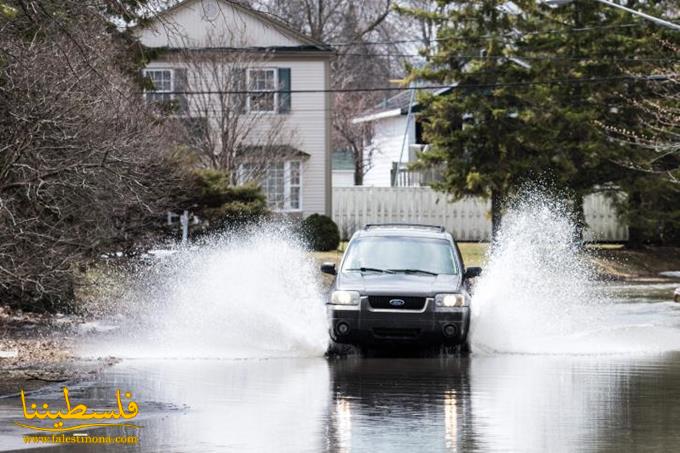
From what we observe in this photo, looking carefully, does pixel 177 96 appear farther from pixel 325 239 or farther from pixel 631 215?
pixel 631 215

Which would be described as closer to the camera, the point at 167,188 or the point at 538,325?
the point at 538,325

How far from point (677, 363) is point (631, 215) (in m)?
30.9

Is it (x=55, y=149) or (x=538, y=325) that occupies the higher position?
(x=55, y=149)

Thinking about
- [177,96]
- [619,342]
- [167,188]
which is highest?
[177,96]

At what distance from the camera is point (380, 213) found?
190 feet

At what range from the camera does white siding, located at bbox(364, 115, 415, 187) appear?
226ft

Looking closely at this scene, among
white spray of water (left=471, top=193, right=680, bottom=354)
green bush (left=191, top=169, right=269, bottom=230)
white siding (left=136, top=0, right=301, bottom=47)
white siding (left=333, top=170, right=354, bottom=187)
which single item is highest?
white siding (left=136, top=0, right=301, bottom=47)

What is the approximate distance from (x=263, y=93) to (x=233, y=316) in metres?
27.7

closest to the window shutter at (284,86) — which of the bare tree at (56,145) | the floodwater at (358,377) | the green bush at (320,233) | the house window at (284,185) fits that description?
the house window at (284,185)

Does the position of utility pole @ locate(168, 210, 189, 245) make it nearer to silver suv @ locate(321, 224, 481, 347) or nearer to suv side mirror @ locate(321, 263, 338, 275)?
suv side mirror @ locate(321, 263, 338, 275)

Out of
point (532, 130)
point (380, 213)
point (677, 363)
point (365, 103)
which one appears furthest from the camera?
point (365, 103)

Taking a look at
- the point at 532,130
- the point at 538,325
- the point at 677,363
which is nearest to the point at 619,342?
the point at 538,325

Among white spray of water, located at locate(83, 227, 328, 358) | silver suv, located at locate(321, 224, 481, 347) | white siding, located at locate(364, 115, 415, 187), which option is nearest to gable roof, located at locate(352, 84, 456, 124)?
white siding, located at locate(364, 115, 415, 187)

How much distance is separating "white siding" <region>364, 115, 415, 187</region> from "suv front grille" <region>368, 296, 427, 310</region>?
158ft
